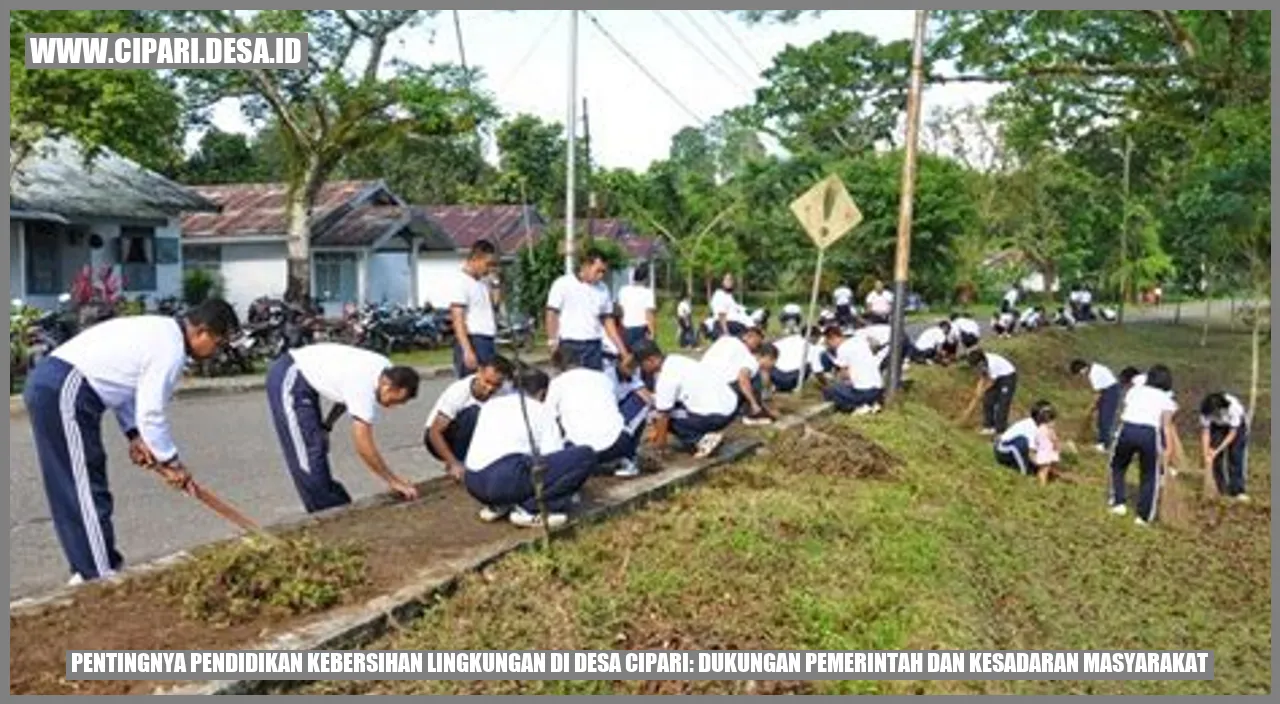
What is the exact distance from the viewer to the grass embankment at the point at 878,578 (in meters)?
5.59

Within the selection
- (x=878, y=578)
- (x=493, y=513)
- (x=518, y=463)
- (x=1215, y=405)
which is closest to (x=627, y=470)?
(x=493, y=513)

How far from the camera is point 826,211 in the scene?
1404 centimetres

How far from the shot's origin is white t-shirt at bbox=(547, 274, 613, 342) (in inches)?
416

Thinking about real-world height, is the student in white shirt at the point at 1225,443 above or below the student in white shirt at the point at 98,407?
below

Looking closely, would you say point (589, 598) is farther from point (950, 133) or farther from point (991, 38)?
point (950, 133)

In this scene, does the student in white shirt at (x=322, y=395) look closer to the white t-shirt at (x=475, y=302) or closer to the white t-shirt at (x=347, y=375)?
the white t-shirt at (x=347, y=375)

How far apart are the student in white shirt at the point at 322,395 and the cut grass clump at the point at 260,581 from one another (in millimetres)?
1503

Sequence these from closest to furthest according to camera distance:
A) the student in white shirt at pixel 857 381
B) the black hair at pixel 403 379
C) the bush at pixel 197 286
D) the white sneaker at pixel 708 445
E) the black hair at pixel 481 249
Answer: the black hair at pixel 403 379
the black hair at pixel 481 249
the white sneaker at pixel 708 445
the student in white shirt at pixel 857 381
the bush at pixel 197 286

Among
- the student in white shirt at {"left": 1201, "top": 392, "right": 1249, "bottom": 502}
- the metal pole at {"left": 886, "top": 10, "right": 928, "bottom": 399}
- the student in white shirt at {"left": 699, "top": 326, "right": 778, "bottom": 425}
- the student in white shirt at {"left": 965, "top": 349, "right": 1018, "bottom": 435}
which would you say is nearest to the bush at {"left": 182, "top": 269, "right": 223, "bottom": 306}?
the metal pole at {"left": 886, "top": 10, "right": 928, "bottom": 399}

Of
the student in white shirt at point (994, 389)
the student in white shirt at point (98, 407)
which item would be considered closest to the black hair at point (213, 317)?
the student in white shirt at point (98, 407)

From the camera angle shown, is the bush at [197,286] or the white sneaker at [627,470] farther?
the bush at [197,286]

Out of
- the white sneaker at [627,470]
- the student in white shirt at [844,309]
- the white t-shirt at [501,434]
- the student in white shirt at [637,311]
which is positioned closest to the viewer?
the white t-shirt at [501,434]

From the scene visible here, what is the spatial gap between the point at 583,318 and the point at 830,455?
225 centimetres

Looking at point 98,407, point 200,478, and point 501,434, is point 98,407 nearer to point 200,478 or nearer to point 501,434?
point 501,434
